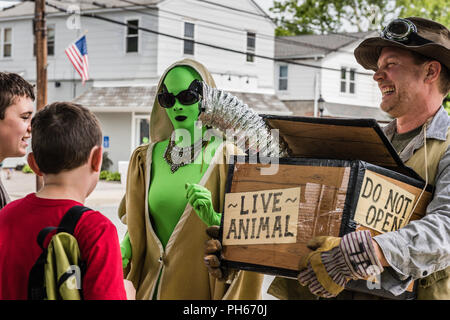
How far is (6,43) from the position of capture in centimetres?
2533

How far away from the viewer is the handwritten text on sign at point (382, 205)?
6.60ft

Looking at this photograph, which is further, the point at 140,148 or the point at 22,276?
the point at 140,148

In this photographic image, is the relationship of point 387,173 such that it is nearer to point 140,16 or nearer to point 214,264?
point 214,264

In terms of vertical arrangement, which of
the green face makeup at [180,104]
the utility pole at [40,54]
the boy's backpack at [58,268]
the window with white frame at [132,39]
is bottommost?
the boy's backpack at [58,268]

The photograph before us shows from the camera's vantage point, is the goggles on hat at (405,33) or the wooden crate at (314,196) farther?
the goggles on hat at (405,33)

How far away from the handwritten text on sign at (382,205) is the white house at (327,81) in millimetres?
25982

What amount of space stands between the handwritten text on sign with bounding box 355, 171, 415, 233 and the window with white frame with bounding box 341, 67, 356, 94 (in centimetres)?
2810

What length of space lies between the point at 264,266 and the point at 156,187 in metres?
1.27

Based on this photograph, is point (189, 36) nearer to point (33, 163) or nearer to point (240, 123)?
point (240, 123)

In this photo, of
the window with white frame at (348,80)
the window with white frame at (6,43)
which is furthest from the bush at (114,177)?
the window with white frame at (348,80)

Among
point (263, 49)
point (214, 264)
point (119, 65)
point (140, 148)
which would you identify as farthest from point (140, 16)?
point (214, 264)

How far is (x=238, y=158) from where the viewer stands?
242 cm

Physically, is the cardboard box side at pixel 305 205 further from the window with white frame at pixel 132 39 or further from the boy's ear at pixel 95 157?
the window with white frame at pixel 132 39

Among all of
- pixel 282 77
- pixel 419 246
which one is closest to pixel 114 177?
pixel 282 77
